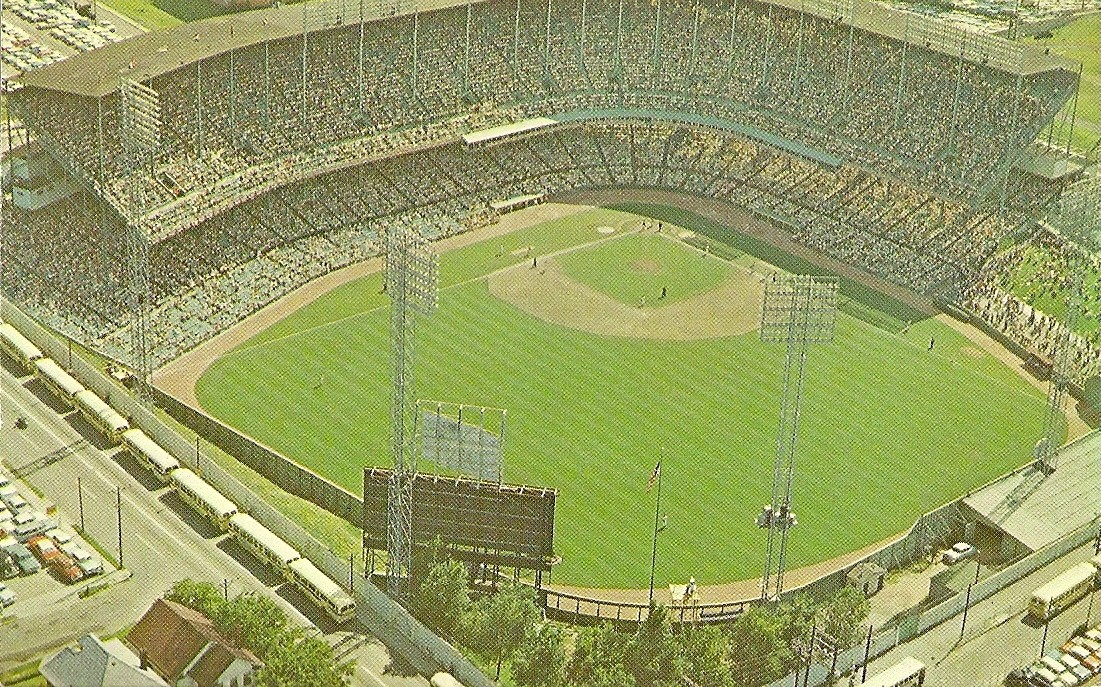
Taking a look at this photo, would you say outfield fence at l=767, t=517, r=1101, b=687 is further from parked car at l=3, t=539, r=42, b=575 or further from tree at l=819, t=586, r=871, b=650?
parked car at l=3, t=539, r=42, b=575

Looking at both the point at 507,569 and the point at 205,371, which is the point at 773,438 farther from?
the point at 205,371

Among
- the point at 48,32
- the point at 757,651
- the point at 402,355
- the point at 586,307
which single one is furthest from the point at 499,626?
the point at 48,32

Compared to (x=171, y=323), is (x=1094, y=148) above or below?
above

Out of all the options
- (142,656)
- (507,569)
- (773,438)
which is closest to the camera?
(142,656)

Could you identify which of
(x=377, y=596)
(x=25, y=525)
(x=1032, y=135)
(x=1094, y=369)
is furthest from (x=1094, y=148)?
(x=25, y=525)

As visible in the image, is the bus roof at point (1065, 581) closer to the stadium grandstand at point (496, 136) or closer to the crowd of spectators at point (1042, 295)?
the crowd of spectators at point (1042, 295)

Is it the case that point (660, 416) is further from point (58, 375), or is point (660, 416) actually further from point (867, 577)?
point (58, 375)
